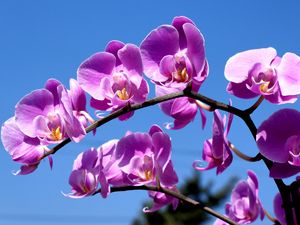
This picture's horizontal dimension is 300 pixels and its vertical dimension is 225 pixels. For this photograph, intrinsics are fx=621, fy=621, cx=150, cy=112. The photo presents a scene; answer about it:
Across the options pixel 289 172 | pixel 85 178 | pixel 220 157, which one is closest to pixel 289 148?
pixel 289 172

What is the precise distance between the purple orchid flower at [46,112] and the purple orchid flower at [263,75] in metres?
0.18

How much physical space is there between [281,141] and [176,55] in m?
0.15

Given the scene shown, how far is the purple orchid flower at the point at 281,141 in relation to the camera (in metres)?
0.65

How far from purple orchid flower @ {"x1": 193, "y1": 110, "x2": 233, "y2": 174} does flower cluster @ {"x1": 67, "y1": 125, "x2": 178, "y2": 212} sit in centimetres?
6

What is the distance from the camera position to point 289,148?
66 cm

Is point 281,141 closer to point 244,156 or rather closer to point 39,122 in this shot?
point 244,156

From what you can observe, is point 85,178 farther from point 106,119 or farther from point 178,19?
point 178,19

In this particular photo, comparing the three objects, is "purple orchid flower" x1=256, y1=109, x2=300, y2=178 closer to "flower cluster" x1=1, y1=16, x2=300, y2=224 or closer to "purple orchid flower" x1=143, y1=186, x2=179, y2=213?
"flower cluster" x1=1, y1=16, x2=300, y2=224

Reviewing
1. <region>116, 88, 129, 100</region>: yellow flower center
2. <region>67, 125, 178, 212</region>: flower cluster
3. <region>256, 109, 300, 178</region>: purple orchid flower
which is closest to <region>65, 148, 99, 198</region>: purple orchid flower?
<region>67, 125, 178, 212</region>: flower cluster

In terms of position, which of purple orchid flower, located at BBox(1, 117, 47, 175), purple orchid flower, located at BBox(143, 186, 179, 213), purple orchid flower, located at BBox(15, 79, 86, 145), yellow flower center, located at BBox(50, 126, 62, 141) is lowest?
purple orchid flower, located at BBox(143, 186, 179, 213)

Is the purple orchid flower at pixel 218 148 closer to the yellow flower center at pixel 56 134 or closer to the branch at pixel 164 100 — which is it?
the branch at pixel 164 100

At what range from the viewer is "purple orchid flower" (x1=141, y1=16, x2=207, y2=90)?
663 millimetres

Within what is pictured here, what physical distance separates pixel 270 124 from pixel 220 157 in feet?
0.44

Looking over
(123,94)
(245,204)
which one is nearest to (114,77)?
(123,94)
